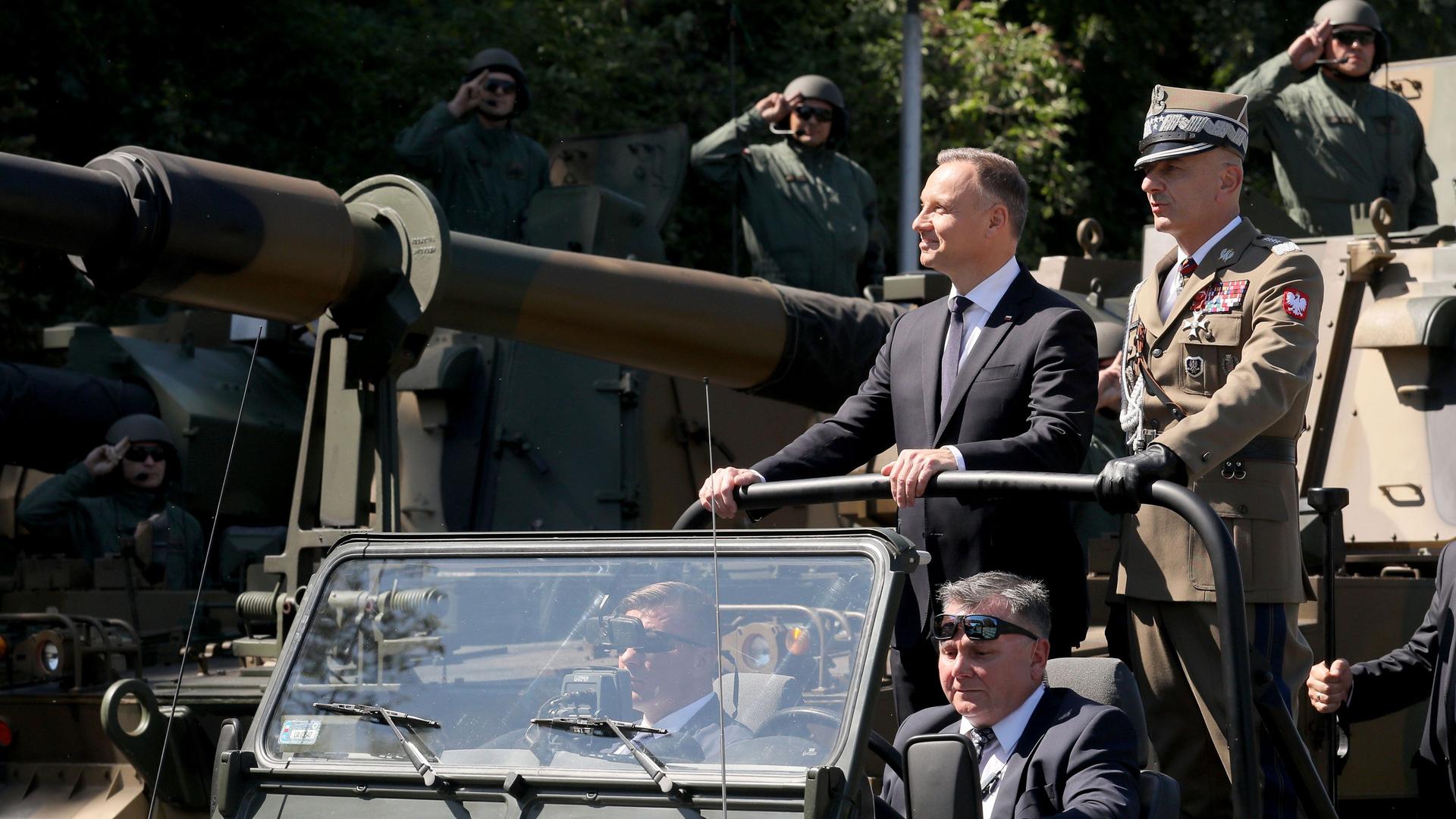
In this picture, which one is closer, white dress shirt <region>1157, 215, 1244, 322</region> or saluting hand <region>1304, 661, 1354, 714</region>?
white dress shirt <region>1157, 215, 1244, 322</region>

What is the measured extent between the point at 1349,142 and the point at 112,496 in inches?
236

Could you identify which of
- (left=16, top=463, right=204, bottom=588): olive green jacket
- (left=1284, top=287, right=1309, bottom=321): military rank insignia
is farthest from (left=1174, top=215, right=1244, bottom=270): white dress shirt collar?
(left=16, top=463, right=204, bottom=588): olive green jacket

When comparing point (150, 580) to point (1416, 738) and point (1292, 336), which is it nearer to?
point (1416, 738)

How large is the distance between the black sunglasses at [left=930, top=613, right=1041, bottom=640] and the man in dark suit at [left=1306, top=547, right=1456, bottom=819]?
4.93 feet

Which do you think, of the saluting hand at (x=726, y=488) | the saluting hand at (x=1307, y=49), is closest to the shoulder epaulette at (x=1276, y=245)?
the saluting hand at (x=726, y=488)

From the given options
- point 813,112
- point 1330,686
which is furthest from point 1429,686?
point 813,112

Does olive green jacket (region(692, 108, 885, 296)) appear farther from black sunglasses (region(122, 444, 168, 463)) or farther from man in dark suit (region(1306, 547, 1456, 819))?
man in dark suit (region(1306, 547, 1456, 819))

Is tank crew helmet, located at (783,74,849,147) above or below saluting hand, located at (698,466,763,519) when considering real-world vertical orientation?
above

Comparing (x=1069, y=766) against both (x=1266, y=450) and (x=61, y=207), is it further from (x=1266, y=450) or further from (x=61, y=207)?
(x=61, y=207)

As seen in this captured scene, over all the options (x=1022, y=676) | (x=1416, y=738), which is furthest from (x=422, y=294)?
(x=1416, y=738)

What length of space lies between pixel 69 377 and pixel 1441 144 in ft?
23.3

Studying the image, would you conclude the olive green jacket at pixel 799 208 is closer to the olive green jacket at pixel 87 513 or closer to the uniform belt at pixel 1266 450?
the olive green jacket at pixel 87 513

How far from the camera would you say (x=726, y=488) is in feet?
13.7

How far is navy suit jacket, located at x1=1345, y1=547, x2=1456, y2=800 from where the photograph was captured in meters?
4.92
